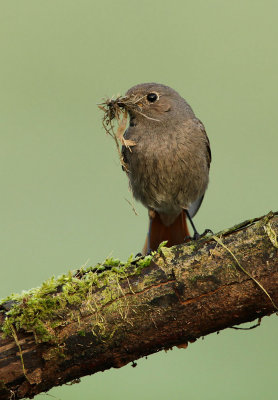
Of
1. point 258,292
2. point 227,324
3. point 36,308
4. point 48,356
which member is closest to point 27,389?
point 48,356

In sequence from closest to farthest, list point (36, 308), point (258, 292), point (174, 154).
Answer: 1. point (258, 292)
2. point (36, 308)
3. point (174, 154)

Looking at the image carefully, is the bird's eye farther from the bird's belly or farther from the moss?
the moss

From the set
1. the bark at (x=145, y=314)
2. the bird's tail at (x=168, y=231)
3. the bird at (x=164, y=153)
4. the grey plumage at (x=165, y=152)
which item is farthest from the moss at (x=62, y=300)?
the bird's tail at (x=168, y=231)

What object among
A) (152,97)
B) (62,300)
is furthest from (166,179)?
(62,300)

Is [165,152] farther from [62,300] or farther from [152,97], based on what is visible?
[62,300]

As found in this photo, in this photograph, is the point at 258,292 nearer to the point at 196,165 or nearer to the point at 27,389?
the point at 27,389

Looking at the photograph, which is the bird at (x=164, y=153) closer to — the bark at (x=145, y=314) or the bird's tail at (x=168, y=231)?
the bird's tail at (x=168, y=231)
